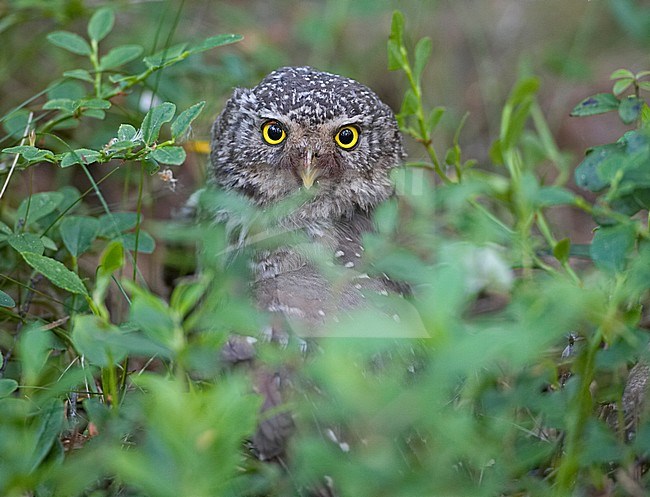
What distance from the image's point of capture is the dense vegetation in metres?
1.51

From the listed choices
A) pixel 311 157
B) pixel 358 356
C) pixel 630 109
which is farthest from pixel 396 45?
pixel 358 356

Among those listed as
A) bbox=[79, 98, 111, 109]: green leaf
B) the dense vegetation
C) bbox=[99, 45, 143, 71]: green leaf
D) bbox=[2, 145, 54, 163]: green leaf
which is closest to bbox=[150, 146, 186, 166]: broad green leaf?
the dense vegetation

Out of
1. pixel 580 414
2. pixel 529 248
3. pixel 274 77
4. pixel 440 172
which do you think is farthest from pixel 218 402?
pixel 274 77

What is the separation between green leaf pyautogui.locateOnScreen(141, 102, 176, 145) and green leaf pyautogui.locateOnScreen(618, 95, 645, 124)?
138 centimetres

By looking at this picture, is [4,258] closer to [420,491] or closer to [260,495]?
[260,495]

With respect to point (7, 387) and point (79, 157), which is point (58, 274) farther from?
point (79, 157)

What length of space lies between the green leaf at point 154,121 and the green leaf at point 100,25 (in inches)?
31.3

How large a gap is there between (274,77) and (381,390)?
196 centimetres

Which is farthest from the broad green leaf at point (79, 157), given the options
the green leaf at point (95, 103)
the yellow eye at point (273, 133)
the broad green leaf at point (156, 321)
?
the yellow eye at point (273, 133)

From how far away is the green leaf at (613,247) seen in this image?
2116 millimetres

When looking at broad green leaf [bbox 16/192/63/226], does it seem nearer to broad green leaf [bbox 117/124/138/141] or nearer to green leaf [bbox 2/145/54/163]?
green leaf [bbox 2/145/54/163]

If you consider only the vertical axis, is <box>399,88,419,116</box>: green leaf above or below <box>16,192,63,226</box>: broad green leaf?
above

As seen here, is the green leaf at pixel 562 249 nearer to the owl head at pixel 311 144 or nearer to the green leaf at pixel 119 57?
the owl head at pixel 311 144

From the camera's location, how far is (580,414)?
200cm
